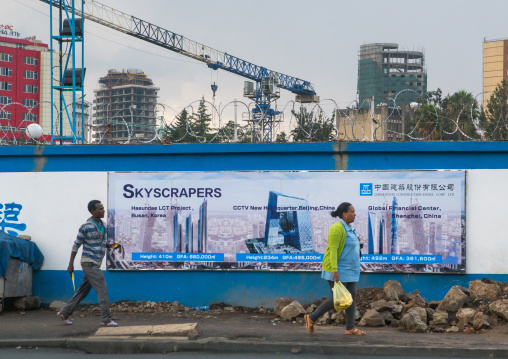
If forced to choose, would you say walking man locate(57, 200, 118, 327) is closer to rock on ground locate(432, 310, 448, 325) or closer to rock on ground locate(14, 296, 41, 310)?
rock on ground locate(14, 296, 41, 310)

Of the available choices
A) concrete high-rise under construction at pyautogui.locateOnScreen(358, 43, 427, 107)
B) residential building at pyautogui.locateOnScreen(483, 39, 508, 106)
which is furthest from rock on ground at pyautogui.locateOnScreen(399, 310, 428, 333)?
concrete high-rise under construction at pyautogui.locateOnScreen(358, 43, 427, 107)

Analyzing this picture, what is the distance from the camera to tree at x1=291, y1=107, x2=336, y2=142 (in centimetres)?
1083

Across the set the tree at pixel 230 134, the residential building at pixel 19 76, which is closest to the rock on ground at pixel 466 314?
the tree at pixel 230 134

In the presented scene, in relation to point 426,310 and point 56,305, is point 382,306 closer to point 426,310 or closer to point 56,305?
point 426,310

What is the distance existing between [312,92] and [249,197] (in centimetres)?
7797

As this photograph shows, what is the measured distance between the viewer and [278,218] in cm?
1098

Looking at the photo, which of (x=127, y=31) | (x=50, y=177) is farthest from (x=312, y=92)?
(x=50, y=177)

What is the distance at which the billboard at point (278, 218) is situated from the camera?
10.6 m

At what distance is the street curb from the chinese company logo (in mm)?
3437

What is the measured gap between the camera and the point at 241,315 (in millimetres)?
10602

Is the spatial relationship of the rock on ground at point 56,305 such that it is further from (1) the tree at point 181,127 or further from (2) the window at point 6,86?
(2) the window at point 6,86

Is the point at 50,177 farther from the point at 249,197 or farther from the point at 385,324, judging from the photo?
the point at 385,324

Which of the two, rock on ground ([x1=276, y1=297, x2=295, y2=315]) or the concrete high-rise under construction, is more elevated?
the concrete high-rise under construction

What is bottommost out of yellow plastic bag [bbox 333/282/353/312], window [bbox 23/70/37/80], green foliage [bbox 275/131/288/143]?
yellow plastic bag [bbox 333/282/353/312]
